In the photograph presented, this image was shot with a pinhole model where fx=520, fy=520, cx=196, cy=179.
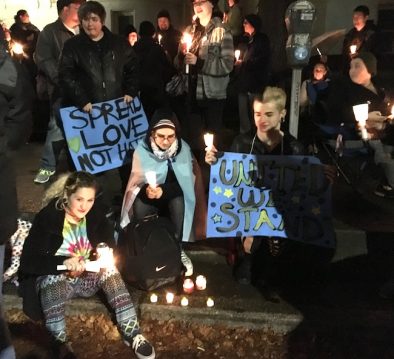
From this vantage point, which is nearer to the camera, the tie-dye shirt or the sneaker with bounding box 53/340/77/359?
the sneaker with bounding box 53/340/77/359

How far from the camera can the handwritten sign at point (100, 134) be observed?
5.23 metres

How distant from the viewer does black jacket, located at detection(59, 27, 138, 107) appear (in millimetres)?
4996

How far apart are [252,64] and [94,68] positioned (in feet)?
8.70

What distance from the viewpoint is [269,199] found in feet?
14.0

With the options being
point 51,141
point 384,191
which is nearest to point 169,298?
point 51,141

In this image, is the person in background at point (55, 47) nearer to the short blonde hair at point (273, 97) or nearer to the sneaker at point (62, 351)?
the short blonde hair at point (273, 97)

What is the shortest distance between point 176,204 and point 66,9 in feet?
8.30

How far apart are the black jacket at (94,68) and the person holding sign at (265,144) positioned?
156cm

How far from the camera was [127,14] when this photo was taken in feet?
53.4

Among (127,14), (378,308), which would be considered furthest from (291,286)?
(127,14)

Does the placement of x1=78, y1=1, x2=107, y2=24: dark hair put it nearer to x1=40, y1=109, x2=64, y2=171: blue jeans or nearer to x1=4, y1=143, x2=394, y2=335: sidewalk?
x1=40, y1=109, x2=64, y2=171: blue jeans

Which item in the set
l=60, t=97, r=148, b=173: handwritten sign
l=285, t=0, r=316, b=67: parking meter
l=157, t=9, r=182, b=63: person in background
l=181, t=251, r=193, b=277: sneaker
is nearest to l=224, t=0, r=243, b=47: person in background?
l=157, t=9, r=182, b=63: person in background

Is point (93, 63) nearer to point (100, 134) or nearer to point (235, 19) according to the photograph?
point (100, 134)

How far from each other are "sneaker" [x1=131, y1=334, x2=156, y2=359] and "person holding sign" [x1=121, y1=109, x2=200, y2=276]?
0.94 meters
